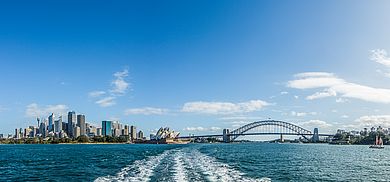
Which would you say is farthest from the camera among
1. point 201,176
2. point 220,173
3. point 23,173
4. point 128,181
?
point 23,173

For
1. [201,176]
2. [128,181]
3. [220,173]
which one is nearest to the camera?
[128,181]

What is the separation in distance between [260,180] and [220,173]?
4.84 m

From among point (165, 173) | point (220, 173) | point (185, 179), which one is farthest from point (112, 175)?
point (220, 173)

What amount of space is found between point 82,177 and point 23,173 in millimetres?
9120

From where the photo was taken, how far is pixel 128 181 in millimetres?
32719

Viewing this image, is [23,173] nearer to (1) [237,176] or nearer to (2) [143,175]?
(2) [143,175]

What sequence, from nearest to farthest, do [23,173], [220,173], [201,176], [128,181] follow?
[128,181] < [201,176] < [220,173] < [23,173]

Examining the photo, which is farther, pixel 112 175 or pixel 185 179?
pixel 112 175

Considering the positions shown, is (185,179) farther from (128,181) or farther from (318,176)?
(318,176)

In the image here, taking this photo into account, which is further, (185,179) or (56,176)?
(56,176)

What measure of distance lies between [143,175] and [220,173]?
7.38 meters

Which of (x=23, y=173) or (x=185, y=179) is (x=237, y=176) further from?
(x=23, y=173)

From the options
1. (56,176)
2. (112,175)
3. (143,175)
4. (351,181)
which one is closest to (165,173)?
(143,175)

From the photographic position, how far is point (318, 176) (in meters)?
40.2
